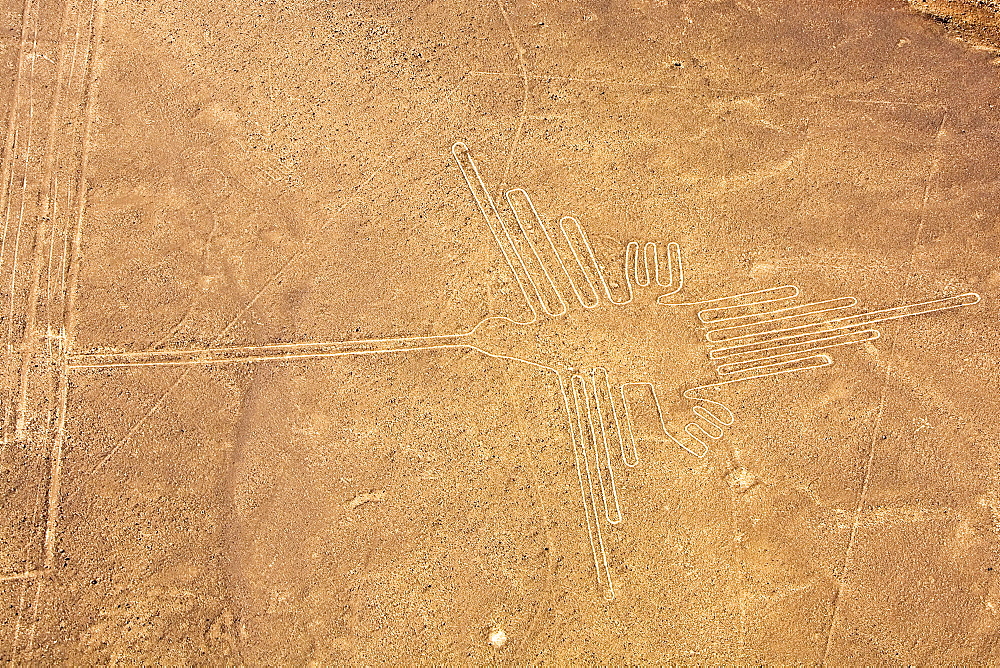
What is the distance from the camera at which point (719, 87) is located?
1516cm

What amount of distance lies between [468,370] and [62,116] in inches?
372

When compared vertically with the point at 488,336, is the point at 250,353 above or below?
above

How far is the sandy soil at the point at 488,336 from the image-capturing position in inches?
481

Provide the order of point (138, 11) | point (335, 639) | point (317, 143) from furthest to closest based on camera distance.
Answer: point (138, 11) → point (317, 143) → point (335, 639)

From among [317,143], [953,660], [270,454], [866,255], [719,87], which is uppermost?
[317,143]

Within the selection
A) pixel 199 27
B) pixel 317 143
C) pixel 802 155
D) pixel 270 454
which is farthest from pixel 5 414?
pixel 802 155

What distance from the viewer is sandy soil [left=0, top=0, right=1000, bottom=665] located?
12.2 meters

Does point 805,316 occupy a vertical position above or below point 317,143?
below

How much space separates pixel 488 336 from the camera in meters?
13.6

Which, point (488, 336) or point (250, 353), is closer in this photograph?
point (250, 353)

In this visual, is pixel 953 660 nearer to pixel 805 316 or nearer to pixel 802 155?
pixel 805 316

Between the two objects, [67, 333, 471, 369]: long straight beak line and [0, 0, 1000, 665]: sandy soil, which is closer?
[0, 0, 1000, 665]: sandy soil

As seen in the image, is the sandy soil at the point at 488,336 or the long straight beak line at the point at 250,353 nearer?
the sandy soil at the point at 488,336

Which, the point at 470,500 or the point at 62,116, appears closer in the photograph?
the point at 470,500
